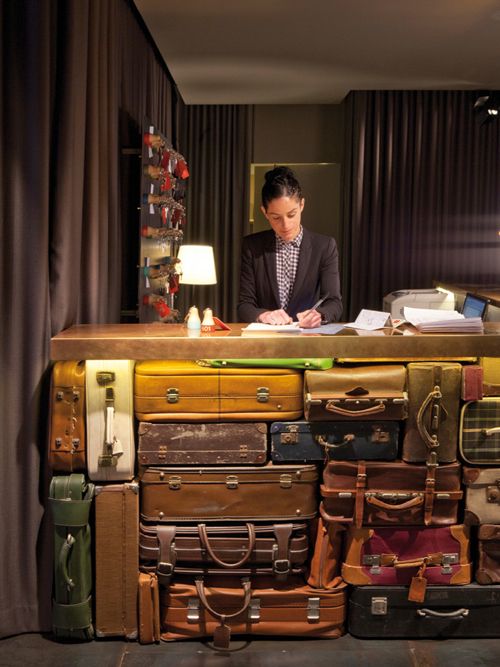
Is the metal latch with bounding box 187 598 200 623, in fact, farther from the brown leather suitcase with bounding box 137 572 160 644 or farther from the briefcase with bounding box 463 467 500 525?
the briefcase with bounding box 463 467 500 525

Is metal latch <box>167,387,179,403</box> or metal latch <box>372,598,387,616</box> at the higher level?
metal latch <box>167,387,179,403</box>

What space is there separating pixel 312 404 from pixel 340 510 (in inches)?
16.0

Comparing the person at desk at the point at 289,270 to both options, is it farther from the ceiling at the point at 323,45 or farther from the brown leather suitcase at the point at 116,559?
the ceiling at the point at 323,45

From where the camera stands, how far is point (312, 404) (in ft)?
9.43

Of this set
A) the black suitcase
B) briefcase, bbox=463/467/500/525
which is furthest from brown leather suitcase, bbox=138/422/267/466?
briefcase, bbox=463/467/500/525

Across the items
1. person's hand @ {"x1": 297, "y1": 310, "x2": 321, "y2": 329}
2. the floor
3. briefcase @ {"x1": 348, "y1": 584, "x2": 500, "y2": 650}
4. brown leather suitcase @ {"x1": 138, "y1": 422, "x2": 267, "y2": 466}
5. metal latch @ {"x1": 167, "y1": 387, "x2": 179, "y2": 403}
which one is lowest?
the floor

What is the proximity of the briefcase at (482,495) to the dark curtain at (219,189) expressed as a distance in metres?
5.84

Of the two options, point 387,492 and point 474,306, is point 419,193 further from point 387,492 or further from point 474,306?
point 387,492

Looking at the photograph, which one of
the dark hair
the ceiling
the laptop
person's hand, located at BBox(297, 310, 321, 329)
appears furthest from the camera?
the laptop

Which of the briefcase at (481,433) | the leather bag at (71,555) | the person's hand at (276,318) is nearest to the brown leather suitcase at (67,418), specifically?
the leather bag at (71,555)

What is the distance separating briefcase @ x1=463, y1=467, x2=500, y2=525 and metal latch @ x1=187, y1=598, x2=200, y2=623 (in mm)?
1019

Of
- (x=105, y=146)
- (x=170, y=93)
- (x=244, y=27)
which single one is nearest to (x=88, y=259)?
(x=105, y=146)

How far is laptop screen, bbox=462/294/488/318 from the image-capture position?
5.23 meters

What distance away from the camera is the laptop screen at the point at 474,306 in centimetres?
523
